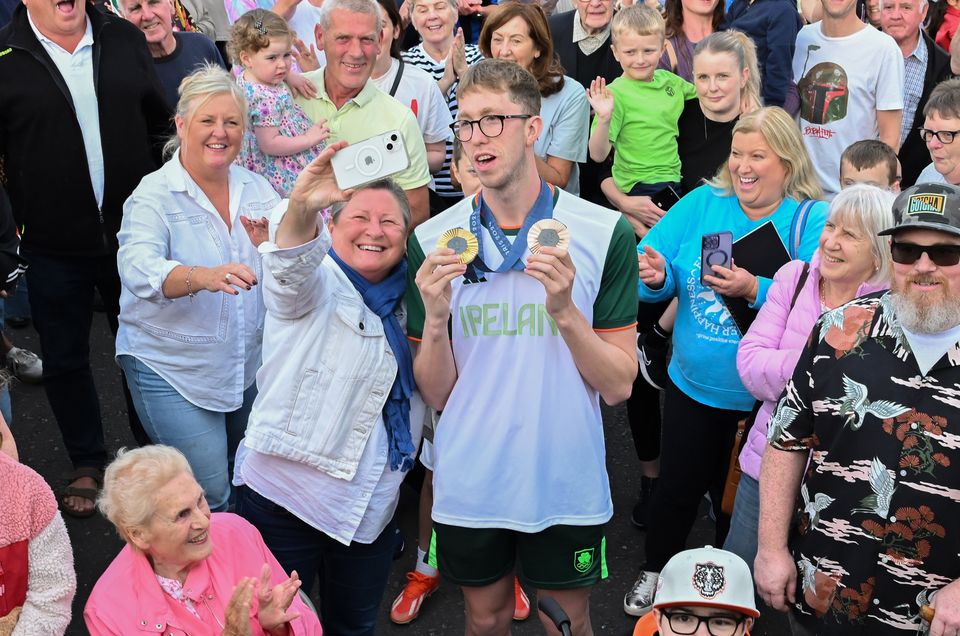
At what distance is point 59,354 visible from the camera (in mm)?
4891

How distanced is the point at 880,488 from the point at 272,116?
314 cm

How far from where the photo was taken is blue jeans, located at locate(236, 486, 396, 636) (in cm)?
337

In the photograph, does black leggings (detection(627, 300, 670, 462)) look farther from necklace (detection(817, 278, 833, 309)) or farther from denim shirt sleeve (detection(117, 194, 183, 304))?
denim shirt sleeve (detection(117, 194, 183, 304))

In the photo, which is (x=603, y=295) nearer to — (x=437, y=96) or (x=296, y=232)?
(x=296, y=232)

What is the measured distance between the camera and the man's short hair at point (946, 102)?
4.69m

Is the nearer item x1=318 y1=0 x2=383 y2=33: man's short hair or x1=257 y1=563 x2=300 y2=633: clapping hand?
x1=257 y1=563 x2=300 y2=633: clapping hand

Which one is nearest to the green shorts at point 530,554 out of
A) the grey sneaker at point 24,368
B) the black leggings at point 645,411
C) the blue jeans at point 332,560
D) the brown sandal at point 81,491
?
the blue jeans at point 332,560

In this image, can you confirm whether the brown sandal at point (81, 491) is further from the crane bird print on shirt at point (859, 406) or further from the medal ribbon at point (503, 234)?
the crane bird print on shirt at point (859, 406)

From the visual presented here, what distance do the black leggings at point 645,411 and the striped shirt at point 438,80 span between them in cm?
145

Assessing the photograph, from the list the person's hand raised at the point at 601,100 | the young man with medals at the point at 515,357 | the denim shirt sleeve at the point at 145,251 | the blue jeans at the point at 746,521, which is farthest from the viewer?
the person's hand raised at the point at 601,100

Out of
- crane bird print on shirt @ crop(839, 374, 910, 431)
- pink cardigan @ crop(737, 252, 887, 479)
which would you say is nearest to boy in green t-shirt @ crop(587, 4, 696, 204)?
pink cardigan @ crop(737, 252, 887, 479)

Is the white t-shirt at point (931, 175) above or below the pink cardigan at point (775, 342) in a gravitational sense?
above

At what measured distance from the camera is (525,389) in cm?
315

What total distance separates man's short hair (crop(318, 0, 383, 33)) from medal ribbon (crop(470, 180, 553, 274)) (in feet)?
6.60
